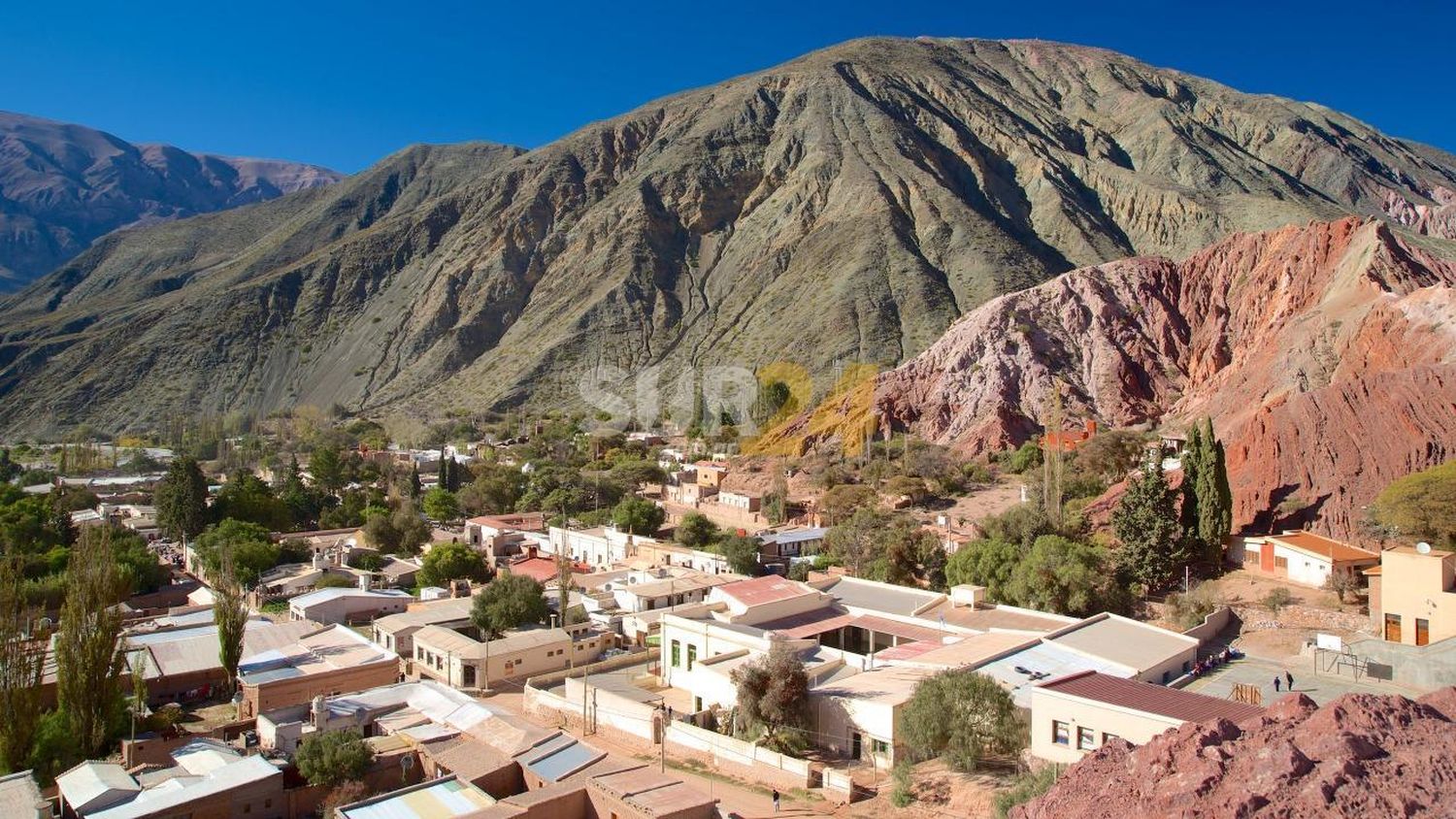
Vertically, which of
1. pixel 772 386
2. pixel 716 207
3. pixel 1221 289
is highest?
pixel 716 207

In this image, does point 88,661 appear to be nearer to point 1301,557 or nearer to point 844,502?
point 1301,557

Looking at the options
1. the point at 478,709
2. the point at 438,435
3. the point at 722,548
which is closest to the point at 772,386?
the point at 438,435

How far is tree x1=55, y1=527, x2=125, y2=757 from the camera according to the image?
20.7m

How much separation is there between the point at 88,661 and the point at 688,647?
12442 millimetres

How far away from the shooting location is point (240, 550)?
37.8m

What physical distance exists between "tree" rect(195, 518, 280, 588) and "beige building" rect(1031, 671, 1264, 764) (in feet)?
90.7

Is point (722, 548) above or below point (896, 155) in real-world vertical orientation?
below

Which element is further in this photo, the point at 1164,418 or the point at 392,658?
the point at 1164,418

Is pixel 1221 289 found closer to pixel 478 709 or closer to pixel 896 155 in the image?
pixel 478 709

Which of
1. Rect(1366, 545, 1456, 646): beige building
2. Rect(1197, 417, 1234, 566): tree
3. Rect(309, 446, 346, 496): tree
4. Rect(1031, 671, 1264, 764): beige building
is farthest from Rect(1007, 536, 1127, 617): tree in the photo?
Rect(309, 446, 346, 496): tree

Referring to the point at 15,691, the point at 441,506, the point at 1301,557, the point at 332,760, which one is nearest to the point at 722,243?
the point at 441,506

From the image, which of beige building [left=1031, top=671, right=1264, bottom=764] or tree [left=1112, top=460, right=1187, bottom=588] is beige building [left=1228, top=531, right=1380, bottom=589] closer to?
tree [left=1112, top=460, right=1187, bottom=588]

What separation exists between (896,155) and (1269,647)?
96442 mm

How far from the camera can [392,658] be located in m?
26.1
